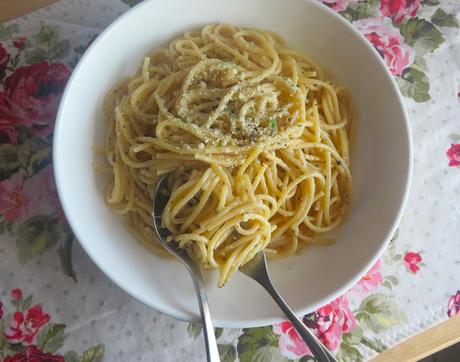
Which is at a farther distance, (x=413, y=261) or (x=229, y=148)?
(x=413, y=261)

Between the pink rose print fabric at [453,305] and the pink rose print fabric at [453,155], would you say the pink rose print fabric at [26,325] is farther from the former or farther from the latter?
the pink rose print fabric at [453,155]

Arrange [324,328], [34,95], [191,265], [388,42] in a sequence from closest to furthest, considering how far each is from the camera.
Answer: [191,265], [324,328], [34,95], [388,42]

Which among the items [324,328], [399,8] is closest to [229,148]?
[324,328]

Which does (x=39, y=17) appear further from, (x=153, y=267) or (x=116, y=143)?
(x=153, y=267)

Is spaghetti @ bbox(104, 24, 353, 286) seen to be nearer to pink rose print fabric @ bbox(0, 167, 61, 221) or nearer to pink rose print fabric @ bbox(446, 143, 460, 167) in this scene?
pink rose print fabric @ bbox(0, 167, 61, 221)

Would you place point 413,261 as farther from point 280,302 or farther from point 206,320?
point 206,320

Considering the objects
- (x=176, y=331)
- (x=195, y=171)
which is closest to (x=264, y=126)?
(x=195, y=171)

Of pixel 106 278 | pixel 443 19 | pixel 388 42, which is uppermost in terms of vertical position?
pixel 443 19
